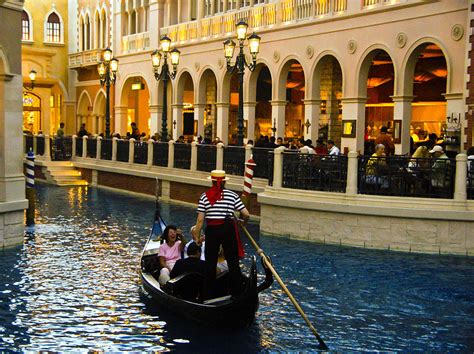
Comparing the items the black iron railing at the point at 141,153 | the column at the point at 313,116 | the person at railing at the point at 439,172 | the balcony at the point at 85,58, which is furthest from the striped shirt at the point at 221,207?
the balcony at the point at 85,58

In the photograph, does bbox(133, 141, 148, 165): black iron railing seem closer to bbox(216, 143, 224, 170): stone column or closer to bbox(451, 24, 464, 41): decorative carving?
bbox(216, 143, 224, 170): stone column

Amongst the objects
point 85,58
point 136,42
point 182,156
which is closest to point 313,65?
point 182,156

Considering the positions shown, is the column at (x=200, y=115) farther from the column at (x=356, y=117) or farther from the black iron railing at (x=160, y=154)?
the column at (x=356, y=117)

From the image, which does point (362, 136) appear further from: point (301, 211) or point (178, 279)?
point (178, 279)

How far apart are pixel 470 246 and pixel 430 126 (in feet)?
26.9

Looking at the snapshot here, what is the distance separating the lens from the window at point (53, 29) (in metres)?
34.7

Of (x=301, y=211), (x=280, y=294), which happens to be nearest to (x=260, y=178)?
(x=301, y=211)

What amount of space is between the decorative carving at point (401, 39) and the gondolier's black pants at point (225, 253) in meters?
10.2

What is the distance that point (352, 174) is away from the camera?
13297 millimetres

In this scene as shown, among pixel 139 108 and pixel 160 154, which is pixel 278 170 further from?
pixel 139 108

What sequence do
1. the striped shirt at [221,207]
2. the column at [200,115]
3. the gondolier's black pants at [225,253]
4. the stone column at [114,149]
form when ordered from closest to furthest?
the gondolier's black pants at [225,253]
the striped shirt at [221,207]
the stone column at [114,149]
the column at [200,115]

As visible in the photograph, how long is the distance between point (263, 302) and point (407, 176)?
183 inches

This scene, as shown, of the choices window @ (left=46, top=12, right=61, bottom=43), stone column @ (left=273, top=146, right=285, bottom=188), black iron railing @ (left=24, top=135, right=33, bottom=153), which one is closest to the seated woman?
stone column @ (left=273, top=146, right=285, bottom=188)

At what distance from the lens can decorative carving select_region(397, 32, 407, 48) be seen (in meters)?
17.1
